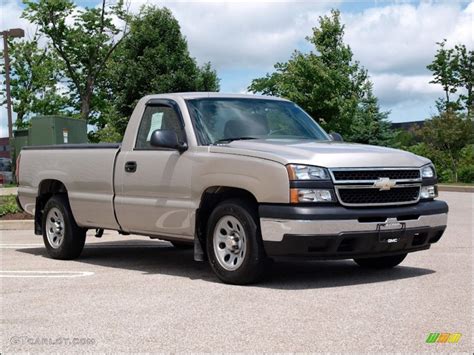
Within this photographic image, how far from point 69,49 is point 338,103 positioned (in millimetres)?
17252

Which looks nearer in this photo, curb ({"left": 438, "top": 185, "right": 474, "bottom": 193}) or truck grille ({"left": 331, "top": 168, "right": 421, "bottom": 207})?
truck grille ({"left": 331, "top": 168, "right": 421, "bottom": 207})

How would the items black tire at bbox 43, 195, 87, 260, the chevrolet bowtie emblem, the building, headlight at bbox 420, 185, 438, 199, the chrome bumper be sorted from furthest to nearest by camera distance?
1. the building
2. black tire at bbox 43, 195, 87, 260
3. headlight at bbox 420, 185, 438, 199
4. the chevrolet bowtie emblem
5. the chrome bumper

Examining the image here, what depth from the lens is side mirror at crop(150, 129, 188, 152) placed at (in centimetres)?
808

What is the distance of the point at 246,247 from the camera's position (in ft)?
24.3

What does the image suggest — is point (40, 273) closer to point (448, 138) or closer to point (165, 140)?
point (165, 140)

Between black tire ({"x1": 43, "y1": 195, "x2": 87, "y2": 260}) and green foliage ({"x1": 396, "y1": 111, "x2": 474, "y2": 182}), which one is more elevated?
green foliage ({"x1": 396, "y1": 111, "x2": 474, "y2": 182})

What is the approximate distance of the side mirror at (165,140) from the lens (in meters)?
8.08

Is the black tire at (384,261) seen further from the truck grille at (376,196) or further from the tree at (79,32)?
the tree at (79,32)

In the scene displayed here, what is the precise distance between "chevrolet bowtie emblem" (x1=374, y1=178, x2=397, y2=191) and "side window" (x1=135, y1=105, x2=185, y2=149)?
92.7 inches

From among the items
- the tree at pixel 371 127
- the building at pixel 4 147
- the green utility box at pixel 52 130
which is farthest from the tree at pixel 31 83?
the building at pixel 4 147

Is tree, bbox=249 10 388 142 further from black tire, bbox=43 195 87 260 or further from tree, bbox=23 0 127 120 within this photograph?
black tire, bbox=43 195 87 260

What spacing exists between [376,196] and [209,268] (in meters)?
2.42

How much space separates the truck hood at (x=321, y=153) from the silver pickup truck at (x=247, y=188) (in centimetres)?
1

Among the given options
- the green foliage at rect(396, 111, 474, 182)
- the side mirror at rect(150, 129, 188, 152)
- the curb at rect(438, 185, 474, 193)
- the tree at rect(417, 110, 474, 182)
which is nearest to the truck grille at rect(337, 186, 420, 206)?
the side mirror at rect(150, 129, 188, 152)
